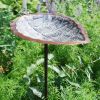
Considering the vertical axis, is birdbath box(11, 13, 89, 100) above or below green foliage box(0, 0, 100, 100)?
above

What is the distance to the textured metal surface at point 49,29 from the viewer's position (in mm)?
2791

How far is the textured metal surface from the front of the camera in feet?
9.16

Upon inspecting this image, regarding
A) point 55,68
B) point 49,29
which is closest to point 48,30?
point 49,29

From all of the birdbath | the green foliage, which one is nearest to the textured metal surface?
the birdbath

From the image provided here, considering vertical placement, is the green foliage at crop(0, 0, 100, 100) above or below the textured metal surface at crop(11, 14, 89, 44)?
below

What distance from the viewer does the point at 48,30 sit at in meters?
3.05

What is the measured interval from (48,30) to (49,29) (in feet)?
0.09

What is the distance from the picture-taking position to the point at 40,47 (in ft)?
13.0

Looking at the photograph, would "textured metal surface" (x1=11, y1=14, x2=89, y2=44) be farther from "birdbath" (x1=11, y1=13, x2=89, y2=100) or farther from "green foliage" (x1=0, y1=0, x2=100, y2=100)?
"green foliage" (x1=0, y1=0, x2=100, y2=100)

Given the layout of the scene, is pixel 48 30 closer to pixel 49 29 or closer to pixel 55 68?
pixel 49 29

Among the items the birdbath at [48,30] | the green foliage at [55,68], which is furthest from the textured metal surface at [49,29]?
the green foliage at [55,68]

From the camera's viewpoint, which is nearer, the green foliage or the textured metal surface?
the textured metal surface

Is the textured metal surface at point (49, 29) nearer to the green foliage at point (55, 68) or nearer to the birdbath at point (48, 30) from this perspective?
the birdbath at point (48, 30)

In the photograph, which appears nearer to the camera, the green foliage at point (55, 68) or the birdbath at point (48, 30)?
the birdbath at point (48, 30)
